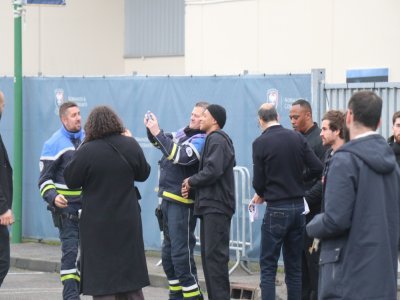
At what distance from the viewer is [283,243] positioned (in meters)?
9.60

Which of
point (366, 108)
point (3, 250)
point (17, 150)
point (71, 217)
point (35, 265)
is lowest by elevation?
point (35, 265)

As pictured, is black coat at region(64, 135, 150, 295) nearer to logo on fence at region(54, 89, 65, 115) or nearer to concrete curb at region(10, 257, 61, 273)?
concrete curb at region(10, 257, 61, 273)

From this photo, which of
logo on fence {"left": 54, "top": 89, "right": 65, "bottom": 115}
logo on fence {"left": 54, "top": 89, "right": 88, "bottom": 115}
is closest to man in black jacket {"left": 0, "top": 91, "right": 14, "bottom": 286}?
logo on fence {"left": 54, "top": 89, "right": 88, "bottom": 115}

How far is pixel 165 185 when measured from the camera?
978 cm

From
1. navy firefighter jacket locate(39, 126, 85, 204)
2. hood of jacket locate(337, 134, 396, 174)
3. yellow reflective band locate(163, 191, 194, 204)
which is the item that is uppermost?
hood of jacket locate(337, 134, 396, 174)

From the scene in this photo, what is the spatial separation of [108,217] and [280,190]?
1.92 meters

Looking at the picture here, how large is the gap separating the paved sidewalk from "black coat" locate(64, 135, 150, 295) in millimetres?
2870

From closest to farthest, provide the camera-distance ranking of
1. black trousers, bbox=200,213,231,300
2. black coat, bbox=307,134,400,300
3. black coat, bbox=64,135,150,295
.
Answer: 1. black coat, bbox=307,134,400,300
2. black coat, bbox=64,135,150,295
3. black trousers, bbox=200,213,231,300

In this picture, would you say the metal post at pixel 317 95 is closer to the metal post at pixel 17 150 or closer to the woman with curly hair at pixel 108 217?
the woman with curly hair at pixel 108 217

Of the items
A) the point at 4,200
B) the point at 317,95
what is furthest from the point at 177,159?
the point at 317,95

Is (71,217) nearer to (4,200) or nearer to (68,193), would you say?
(68,193)

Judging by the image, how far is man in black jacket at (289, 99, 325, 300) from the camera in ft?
31.9

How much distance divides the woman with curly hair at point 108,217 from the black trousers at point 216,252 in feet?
4.75

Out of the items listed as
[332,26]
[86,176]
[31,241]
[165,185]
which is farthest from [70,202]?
[332,26]
